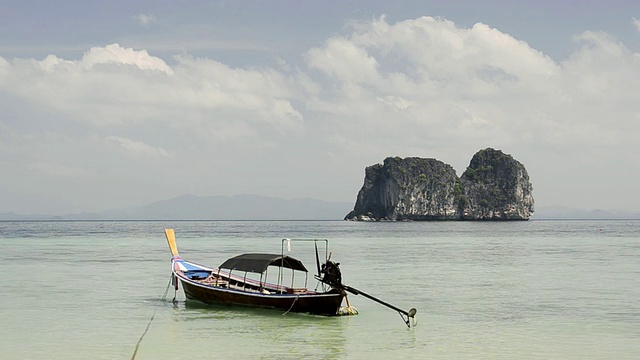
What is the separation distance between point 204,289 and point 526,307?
470 inches

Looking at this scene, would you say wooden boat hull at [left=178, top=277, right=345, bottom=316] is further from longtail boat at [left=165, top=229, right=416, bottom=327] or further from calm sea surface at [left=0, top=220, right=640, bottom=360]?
calm sea surface at [left=0, top=220, right=640, bottom=360]

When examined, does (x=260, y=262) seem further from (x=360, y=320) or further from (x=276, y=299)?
(x=360, y=320)

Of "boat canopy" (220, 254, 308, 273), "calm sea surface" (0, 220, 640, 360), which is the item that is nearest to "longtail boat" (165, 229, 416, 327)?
"boat canopy" (220, 254, 308, 273)

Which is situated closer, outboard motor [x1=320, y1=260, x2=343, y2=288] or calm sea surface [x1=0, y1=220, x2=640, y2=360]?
calm sea surface [x1=0, y1=220, x2=640, y2=360]

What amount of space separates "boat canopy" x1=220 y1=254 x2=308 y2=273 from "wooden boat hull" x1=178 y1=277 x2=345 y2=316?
830mm

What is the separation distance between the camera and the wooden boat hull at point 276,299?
2262cm

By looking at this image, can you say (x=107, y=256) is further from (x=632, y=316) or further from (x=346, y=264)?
(x=632, y=316)

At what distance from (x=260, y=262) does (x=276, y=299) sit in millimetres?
1557

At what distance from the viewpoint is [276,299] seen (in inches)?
925

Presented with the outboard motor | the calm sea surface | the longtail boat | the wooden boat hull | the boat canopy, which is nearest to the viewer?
the calm sea surface

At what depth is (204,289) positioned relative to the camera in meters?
25.8

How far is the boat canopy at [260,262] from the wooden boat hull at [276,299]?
0.83 metres

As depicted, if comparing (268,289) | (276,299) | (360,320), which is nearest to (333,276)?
(360,320)

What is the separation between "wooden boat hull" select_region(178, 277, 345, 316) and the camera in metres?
22.6
